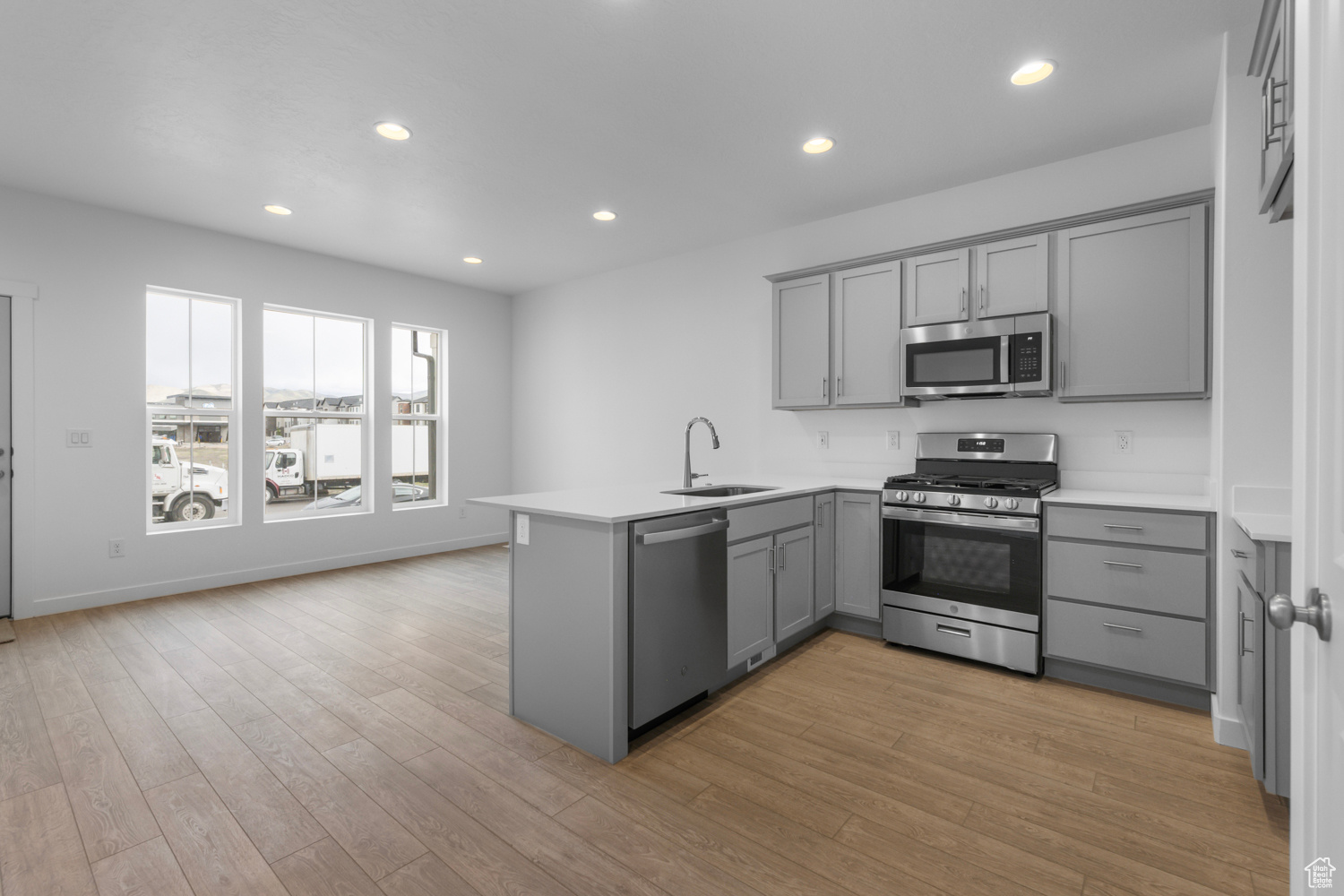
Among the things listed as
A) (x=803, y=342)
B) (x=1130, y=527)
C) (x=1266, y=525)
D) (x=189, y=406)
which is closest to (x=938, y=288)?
(x=803, y=342)

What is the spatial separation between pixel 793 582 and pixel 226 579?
14.2ft

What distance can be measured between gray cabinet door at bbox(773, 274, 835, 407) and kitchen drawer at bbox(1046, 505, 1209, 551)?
1491mm

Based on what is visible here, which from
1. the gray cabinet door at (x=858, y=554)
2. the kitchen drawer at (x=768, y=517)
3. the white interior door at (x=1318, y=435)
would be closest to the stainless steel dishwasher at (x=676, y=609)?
the kitchen drawer at (x=768, y=517)

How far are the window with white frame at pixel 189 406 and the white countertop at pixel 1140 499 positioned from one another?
18.5ft

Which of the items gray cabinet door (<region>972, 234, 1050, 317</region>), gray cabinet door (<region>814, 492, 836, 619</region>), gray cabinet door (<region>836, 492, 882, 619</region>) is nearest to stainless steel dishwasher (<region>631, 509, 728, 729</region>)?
gray cabinet door (<region>814, 492, 836, 619</region>)

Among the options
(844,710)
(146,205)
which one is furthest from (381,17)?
(844,710)

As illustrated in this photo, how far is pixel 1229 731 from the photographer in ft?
7.79

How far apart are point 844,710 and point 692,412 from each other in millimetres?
2922

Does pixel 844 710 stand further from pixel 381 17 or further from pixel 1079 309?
pixel 381 17

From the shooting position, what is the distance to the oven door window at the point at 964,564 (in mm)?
3023

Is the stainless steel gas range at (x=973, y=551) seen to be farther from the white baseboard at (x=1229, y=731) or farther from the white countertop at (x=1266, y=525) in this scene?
the white countertop at (x=1266, y=525)

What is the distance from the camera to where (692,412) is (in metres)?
5.16

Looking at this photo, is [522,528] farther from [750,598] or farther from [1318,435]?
[1318,435]

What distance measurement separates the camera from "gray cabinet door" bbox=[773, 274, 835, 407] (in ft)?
13.1
